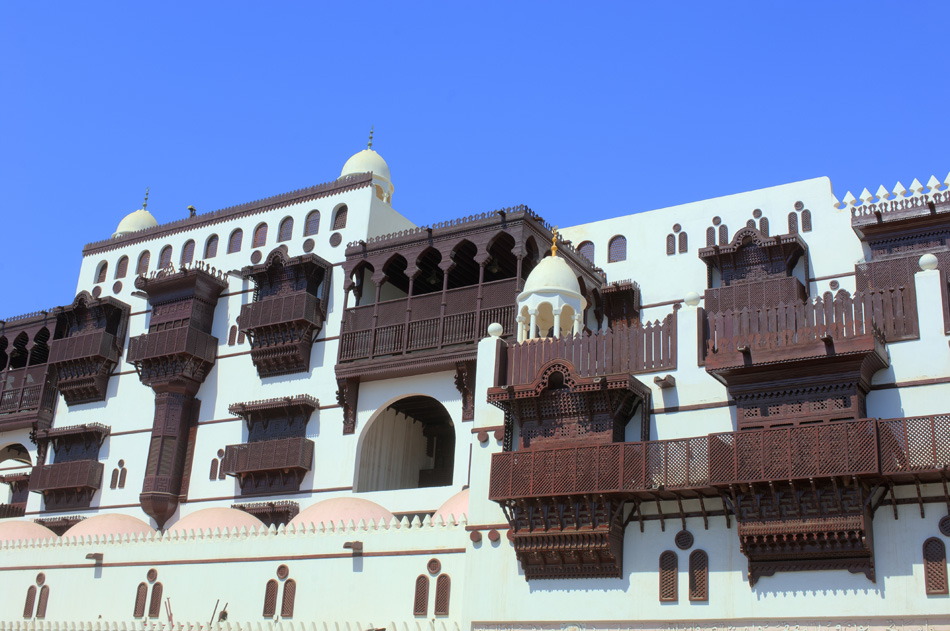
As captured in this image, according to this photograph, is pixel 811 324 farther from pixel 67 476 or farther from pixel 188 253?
pixel 67 476

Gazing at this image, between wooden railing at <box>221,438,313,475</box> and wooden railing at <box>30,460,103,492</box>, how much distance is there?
227 inches

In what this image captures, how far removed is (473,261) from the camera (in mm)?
31562

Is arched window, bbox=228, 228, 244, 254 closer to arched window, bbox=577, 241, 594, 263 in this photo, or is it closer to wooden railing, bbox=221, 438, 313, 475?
wooden railing, bbox=221, 438, 313, 475

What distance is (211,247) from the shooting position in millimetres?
37000

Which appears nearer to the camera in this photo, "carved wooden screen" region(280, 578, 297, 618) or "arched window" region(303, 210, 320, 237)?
"carved wooden screen" region(280, 578, 297, 618)

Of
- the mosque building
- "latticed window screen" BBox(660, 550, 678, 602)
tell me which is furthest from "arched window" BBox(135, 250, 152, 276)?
"latticed window screen" BBox(660, 550, 678, 602)

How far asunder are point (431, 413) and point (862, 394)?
16787mm

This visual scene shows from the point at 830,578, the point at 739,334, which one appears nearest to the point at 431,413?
the point at 739,334

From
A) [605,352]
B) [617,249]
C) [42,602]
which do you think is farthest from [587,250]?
[42,602]

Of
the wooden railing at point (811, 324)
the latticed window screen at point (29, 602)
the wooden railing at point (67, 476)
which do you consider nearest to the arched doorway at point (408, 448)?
the latticed window screen at point (29, 602)

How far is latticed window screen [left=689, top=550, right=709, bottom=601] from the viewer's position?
19.6 meters

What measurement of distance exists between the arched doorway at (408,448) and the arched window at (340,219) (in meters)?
6.10

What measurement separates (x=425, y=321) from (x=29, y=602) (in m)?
14.2

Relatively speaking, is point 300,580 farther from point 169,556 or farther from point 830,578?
point 830,578
